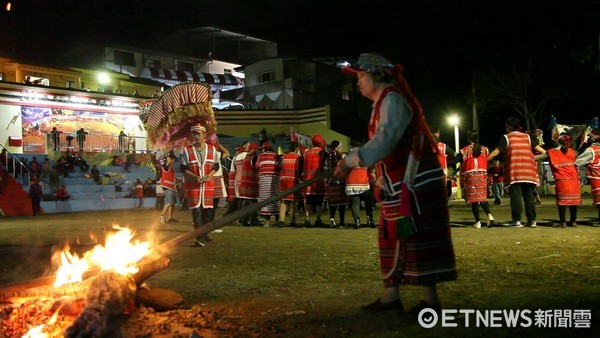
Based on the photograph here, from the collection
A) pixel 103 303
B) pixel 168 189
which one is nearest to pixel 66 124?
pixel 168 189

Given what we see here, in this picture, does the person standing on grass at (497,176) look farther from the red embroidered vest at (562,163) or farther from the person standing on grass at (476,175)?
the red embroidered vest at (562,163)

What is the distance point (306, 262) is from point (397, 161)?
Answer: 3.30 meters

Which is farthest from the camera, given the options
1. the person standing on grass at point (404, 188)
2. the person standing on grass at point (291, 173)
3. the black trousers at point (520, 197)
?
the person standing on grass at point (291, 173)

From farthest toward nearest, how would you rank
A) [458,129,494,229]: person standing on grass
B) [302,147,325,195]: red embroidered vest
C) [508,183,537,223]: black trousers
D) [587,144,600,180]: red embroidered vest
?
1. [302,147,325,195]: red embroidered vest
2. [458,129,494,229]: person standing on grass
3. [587,144,600,180]: red embroidered vest
4. [508,183,537,223]: black trousers

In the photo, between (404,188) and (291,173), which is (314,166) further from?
(404,188)

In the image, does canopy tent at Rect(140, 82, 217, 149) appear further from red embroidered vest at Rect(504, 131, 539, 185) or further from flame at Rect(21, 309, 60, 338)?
flame at Rect(21, 309, 60, 338)

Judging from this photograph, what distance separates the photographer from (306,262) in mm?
7328

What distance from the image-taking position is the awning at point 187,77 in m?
42.6

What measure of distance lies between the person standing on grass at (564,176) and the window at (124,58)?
3725 centimetres

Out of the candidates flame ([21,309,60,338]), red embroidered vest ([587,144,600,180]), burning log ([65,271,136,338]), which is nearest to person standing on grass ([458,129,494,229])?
red embroidered vest ([587,144,600,180])

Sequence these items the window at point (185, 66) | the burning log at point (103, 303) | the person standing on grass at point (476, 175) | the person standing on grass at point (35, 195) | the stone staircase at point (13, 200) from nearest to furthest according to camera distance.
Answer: the burning log at point (103, 303) → the person standing on grass at point (476, 175) → the person standing on grass at point (35, 195) → the stone staircase at point (13, 200) → the window at point (185, 66)

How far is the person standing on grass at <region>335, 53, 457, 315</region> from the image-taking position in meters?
4.20

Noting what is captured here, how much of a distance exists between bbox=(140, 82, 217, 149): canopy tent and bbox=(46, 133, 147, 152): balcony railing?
13.1m

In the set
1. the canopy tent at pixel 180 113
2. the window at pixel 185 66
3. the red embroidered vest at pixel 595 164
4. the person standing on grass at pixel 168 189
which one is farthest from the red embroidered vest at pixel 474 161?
the window at pixel 185 66
